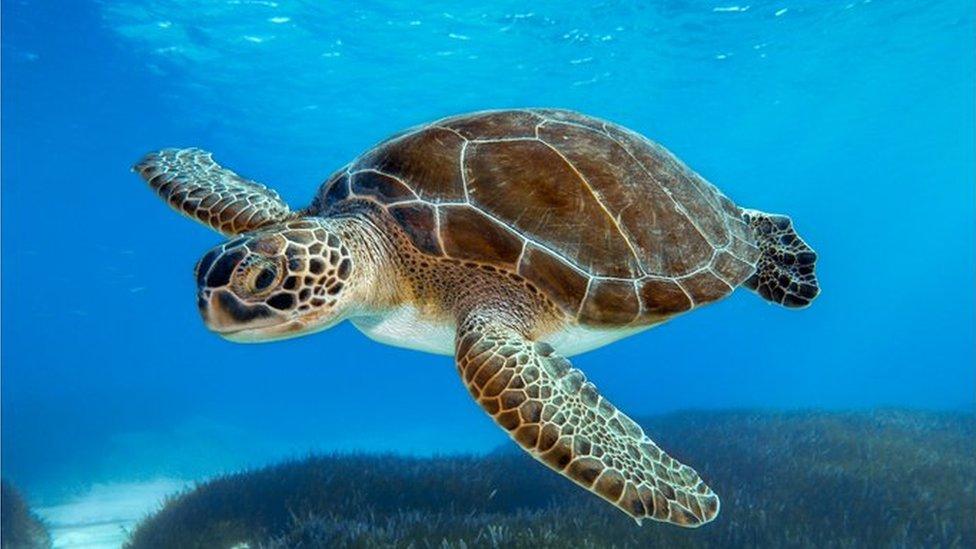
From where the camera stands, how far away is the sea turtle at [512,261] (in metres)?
3.04

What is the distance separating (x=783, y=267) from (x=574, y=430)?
10.1 feet

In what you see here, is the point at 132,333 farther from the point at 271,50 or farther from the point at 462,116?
the point at 462,116

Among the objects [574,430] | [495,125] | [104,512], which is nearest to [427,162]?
[495,125]

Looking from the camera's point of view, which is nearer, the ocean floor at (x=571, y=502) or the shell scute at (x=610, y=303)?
the shell scute at (x=610, y=303)

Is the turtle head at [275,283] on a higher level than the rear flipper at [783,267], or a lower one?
lower

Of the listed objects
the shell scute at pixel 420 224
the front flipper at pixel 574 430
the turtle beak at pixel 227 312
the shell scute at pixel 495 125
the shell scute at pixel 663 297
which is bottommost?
the turtle beak at pixel 227 312

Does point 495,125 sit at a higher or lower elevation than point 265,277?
higher

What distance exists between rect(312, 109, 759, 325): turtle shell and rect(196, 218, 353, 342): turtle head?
593 mm

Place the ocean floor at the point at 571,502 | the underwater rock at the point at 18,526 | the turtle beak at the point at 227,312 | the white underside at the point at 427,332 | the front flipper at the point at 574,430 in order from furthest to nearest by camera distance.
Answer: the underwater rock at the point at 18,526 → the ocean floor at the point at 571,502 → the white underside at the point at 427,332 → the turtle beak at the point at 227,312 → the front flipper at the point at 574,430

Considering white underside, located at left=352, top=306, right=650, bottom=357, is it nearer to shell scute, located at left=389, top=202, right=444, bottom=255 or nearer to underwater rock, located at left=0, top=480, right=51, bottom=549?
shell scute, located at left=389, top=202, right=444, bottom=255

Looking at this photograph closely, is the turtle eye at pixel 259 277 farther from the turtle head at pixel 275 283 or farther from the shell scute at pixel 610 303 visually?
the shell scute at pixel 610 303

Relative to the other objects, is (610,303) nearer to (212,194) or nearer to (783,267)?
(783,267)

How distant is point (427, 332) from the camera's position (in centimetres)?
412

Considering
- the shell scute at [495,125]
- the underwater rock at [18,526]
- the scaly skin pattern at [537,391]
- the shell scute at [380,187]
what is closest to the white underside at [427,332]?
A: the scaly skin pattern at [537,391]
